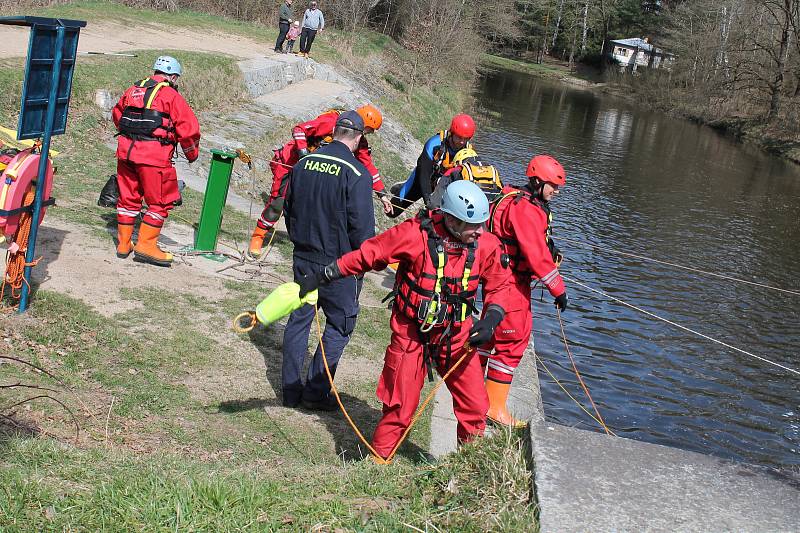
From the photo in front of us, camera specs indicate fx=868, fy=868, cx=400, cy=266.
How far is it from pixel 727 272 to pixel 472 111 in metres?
20.6

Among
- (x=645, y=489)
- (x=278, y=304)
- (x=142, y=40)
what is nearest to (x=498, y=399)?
(x=278, y=304)

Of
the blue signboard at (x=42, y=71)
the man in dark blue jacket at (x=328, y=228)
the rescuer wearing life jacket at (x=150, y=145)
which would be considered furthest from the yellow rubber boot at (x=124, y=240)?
the man in dark blue jacket at (x=328, y=228)

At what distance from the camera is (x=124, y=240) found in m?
8.95

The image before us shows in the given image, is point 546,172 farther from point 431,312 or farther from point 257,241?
point 257,241

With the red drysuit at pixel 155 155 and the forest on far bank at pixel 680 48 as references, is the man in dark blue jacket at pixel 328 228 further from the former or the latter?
the forest on far bank at pixel 680 48

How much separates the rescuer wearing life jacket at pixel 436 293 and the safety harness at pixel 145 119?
377cm

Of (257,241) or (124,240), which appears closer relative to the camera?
(124,240)

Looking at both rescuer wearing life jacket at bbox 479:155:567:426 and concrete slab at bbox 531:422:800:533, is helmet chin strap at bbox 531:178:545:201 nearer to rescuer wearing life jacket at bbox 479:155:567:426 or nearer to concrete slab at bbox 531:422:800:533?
rescuer wearing life jacket at bbox 479:155:567:426

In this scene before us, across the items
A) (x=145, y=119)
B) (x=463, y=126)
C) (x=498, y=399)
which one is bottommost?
(x=498, y=399)

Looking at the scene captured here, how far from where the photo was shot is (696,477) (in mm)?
4246

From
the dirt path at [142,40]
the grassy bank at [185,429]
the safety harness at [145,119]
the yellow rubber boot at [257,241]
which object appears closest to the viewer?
the grassy bank at [185,429]

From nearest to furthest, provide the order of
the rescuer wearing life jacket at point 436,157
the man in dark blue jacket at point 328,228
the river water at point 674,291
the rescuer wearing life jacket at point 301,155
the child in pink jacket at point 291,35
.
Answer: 1. the man in dark blue jacket at point 328,228
2. the rescuer wearing life jacket at point 301,155
3. the rescuer wearing life jacket at point 436,157
4. the river water at point 674,291
5. the child in pink jacket at point 291,35

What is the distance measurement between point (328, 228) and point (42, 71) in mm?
2540

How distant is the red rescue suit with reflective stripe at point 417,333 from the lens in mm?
5305
